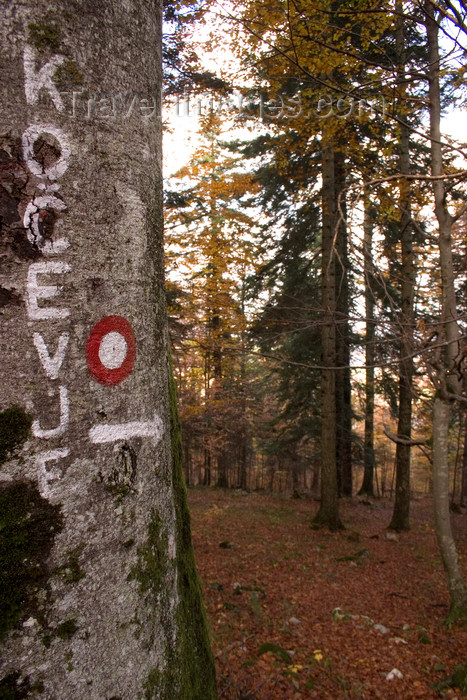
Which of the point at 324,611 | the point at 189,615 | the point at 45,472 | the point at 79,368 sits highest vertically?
the point at 79,368

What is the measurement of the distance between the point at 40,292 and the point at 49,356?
0.50 feet

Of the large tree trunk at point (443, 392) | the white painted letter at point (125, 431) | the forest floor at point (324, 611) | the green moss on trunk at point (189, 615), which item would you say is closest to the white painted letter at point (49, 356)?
the white painted letter at point (125, 431)

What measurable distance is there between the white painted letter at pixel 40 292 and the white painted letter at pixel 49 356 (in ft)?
0.16

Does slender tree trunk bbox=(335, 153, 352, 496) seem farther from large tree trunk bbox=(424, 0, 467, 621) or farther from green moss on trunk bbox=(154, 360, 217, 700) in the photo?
green moss on trunk bbox=(154, 360, 217, 700)

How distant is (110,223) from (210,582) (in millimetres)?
6806

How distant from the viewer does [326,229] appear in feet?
35.1

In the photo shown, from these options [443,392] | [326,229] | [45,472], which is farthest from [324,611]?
[326,229]

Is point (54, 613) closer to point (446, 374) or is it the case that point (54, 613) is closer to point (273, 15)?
point (446, 374)

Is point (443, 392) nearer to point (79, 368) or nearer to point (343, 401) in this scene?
point (79, 368)

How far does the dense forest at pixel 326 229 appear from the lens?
4625mm

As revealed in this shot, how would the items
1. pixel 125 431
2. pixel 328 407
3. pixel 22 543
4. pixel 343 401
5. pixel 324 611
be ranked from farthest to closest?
1. pixel 343 401
2. pixel 328 407
3. pixel 324 611
4. pixel 125 431
5. pixel 22 543

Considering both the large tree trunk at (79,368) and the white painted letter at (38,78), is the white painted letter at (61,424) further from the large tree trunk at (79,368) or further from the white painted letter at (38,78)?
the white painted letter at (38,78)

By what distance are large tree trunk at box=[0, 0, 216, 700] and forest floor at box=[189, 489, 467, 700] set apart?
3347 mm

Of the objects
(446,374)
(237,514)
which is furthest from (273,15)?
(237,514)
